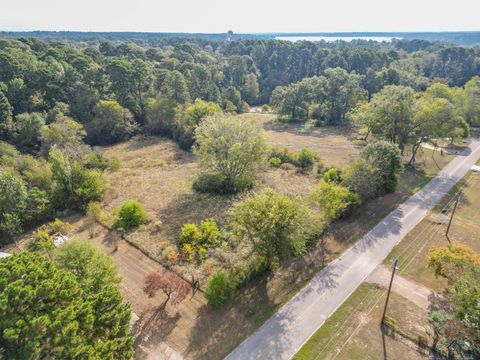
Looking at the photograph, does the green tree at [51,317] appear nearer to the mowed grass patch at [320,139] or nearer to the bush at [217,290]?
the bush at [217,290]

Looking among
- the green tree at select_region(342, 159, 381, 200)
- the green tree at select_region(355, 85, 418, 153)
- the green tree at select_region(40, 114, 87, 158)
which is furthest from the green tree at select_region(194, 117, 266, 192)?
the green tree at select_region(355, 85, 418, 153)

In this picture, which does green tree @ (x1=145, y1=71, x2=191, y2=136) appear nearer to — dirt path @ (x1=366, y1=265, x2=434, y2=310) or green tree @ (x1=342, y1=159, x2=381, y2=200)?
green tree @ (x1=342, y1=159, x2=381, y2=200)

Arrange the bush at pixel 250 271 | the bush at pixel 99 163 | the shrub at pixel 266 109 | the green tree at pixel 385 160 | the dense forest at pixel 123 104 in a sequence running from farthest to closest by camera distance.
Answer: the shrub at pixel 266 109 < the bush at pixel 99 163 < the green tree at pixel 385 160 < the dense forest at pixel 123 104 < the bush at pixel 250 271

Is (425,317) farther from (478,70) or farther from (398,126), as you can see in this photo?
(478,70)

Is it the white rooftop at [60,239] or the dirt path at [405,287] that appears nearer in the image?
the dirt path at [405,287]

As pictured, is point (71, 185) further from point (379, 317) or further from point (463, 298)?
point (463, 298)

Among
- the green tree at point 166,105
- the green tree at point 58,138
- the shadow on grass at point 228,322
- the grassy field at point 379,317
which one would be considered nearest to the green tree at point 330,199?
the grassy field at point 379,317

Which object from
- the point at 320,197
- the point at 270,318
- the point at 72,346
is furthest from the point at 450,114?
the point at 72,346
